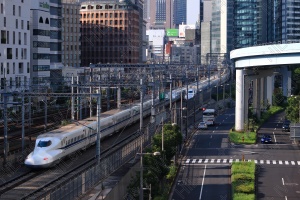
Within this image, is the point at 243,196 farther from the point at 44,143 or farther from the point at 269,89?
the point at 269,89

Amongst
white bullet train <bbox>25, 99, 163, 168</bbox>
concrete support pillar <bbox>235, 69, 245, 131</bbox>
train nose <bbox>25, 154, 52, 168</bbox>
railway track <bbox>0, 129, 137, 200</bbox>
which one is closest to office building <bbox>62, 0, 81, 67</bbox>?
concrete support pillar <bbox>235, 69, 245, 131</bbox>

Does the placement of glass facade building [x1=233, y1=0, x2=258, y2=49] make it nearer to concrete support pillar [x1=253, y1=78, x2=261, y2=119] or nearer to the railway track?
concrete support pillar [x1=253, y1=78, x2=261, y2=119]

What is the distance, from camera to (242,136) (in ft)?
113

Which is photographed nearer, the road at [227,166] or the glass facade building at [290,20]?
the road at [227,166]

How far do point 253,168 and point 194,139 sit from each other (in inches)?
421

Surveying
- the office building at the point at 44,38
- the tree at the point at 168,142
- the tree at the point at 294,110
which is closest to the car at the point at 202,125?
the tree at the point at 294,110

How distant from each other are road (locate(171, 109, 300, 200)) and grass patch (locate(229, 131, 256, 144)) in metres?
0.42

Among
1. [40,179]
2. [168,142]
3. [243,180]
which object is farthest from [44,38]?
[243,180]

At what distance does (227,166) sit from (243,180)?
164 inches

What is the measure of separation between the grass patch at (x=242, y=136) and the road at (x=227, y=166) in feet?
1.39

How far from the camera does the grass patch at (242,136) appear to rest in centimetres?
3334

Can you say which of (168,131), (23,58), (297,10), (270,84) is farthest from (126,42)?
(168,131)

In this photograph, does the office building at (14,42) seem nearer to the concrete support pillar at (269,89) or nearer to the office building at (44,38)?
the office building at (44,38)

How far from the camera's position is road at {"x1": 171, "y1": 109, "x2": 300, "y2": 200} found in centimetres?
2156
